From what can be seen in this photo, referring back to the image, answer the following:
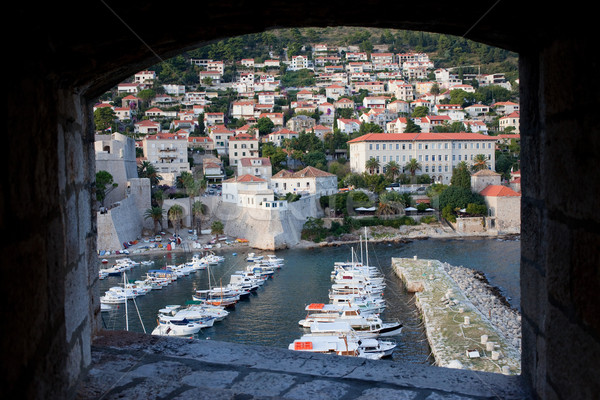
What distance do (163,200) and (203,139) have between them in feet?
58.4

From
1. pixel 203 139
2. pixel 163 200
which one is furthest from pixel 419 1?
pixel 203 139

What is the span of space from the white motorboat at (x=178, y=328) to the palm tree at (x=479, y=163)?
106ft

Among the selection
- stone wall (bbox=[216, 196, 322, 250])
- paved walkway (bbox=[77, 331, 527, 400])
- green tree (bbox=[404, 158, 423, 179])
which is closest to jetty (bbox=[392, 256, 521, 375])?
paved walkway (bbox=[77, 331, 527, 400])

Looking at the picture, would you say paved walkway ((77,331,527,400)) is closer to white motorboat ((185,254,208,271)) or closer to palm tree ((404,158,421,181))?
white motorboat ((185,254,208,271))

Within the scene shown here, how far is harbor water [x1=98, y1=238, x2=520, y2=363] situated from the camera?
14.4 meters

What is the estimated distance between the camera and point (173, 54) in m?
1.86

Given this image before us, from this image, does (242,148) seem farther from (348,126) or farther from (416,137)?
(416,137)

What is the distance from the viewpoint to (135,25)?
139cm

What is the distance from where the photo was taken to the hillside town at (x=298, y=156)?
29.9m

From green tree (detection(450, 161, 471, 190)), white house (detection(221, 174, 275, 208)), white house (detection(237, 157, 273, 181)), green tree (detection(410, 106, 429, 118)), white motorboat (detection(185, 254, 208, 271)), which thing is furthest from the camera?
green tree (detection(410, 106, 429, 118))

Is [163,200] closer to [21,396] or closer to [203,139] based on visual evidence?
[203,139]

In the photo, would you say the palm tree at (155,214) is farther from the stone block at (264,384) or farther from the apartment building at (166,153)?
the stone block at (264,384)

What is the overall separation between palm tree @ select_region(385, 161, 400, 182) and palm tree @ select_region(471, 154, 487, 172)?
21.5 ft

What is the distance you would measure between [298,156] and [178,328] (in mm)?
30120
